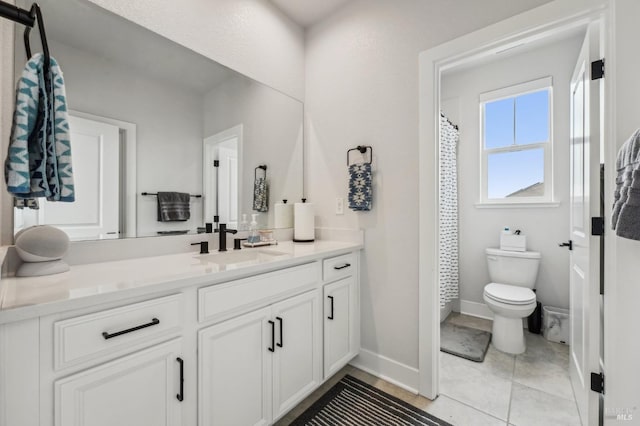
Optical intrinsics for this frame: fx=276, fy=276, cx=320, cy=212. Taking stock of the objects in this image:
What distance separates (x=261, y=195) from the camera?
2061 mm

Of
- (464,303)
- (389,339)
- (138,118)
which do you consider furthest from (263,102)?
(464,303)

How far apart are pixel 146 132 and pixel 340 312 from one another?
1543 millimetres

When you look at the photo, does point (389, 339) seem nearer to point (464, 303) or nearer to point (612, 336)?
point (612, 336)

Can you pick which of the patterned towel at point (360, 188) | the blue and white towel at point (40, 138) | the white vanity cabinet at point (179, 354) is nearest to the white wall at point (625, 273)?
the patterned towel at point (360, 188)

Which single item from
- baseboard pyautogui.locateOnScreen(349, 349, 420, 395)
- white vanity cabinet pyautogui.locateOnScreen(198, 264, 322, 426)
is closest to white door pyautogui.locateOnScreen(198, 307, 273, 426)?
white vanity cabinet pyautogui.locateOnScreen(198, 264, 322, 426)

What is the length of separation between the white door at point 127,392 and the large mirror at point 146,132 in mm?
699

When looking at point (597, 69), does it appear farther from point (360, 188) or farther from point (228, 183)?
point (228, 183)

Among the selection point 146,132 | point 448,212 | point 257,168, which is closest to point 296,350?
point 257,168

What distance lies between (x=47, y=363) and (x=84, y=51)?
1.30 metres

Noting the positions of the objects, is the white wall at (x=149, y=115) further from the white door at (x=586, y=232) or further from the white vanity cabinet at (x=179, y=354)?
the white door at (x=586, y=232)

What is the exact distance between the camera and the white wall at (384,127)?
Result: 1736 mm

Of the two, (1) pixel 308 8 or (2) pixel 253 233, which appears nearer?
(2) pixel 253 233

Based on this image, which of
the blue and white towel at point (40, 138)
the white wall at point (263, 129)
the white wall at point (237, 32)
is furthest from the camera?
the white wall at point (263, 129)

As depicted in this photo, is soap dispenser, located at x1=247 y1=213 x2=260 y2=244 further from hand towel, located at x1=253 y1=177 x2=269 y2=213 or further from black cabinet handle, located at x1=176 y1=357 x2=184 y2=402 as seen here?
black cabinet handle, located at x1=176 y1=357 x2=184 y2=402
